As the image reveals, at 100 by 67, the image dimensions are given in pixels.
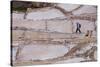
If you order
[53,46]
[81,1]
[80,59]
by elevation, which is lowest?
[80,59]

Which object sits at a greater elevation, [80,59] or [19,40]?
[19,40]

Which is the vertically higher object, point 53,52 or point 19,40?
point 19,40

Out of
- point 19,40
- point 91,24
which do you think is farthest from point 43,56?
point 91,24

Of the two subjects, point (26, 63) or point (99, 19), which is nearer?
point (26, 63)

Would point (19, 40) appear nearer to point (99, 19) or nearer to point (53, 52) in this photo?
point (53, 52)

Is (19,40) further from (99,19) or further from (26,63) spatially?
(99,19)

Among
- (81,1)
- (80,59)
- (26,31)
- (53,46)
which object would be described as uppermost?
(81,1)
